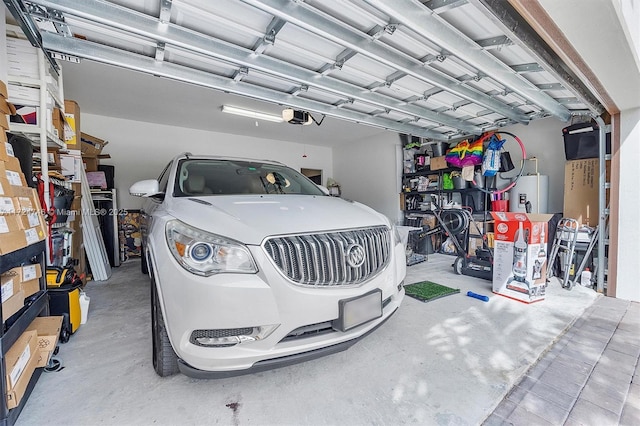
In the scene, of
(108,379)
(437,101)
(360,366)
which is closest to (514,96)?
(437,101)

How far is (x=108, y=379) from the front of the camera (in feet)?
5.23

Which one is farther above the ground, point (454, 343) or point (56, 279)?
point (56, 279)

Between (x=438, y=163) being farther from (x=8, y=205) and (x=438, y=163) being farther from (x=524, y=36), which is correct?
(x=8, y=205)

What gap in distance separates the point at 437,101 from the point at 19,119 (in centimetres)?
417

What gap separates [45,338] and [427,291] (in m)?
3.24

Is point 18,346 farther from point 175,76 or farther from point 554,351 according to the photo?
point 554,351

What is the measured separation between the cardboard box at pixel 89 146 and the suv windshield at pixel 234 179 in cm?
319

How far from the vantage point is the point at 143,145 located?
5.78m

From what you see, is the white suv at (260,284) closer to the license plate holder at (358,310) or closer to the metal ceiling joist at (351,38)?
the license plate holder at (358,310)

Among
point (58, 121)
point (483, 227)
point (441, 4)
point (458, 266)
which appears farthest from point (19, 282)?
point (483, 227)

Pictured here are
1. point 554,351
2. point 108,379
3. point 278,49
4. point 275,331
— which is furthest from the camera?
point 278,49

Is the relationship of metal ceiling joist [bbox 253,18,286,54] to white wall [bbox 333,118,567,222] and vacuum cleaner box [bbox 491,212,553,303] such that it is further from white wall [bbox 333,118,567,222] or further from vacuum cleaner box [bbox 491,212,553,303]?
white wall [bbox 333,118,567,222]

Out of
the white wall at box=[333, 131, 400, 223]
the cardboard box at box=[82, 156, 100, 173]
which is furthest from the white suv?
the white wall at box=[333, 131, 400, 223]

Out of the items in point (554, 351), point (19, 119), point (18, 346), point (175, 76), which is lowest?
point (554, 351)
